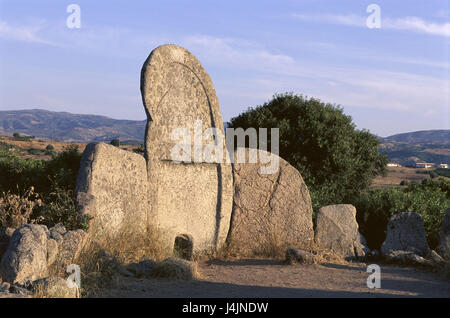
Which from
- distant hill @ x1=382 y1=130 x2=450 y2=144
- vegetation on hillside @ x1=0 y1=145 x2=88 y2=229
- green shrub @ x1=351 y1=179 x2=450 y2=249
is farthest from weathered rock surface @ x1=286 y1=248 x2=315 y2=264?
distant hill @ x1=382 y1=130 x2=450 y2=144

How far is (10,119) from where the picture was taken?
193250mm

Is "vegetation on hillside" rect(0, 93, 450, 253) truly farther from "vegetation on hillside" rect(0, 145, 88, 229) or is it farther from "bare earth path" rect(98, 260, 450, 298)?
"bare earth path" rect(98, 260, 450, 298)

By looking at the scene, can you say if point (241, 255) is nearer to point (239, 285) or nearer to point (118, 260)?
point (239, 285)

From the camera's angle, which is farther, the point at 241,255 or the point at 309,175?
the point at 309,175

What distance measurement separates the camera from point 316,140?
56.9 feet

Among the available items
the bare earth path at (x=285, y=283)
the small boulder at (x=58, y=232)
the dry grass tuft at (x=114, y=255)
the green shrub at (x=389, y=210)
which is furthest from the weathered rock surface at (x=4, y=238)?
the green shrub at (x=389, y=210)

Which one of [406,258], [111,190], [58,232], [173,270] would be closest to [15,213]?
[58,232]

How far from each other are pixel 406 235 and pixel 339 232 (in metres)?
1.61

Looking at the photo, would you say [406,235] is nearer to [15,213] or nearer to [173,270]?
[173,270]

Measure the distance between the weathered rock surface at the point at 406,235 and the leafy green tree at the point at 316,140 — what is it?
2932 millimetres

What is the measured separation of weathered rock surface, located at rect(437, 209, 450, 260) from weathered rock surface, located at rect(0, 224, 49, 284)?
8557 millimetres

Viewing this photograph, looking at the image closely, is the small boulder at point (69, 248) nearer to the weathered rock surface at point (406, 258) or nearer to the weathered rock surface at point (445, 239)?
the weathered rock surface at point (406, 258)
